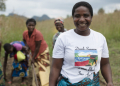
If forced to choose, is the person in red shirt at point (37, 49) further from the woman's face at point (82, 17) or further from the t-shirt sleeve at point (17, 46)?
the woman's face at point (82, 17)

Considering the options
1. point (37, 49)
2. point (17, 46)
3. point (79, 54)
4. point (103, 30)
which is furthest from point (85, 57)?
point (103, 30)

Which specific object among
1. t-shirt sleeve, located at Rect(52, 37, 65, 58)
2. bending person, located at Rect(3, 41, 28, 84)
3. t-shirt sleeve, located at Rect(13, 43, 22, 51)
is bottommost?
bending person, located at Rect(3, 41, 28, 84)

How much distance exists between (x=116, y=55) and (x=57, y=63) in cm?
448

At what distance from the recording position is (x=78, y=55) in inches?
51.8

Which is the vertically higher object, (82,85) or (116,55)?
(82,85)

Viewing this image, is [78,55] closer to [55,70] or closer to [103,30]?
[55,70]

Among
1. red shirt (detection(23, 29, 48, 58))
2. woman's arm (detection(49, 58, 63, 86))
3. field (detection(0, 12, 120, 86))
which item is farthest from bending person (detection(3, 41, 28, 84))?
woman's arm (detection(49, 58, 63, 86))

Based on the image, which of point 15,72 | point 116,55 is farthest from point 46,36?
point 15,72

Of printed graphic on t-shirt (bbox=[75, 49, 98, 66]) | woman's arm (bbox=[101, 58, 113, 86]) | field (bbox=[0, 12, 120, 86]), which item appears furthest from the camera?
field (bbox=[0, 12, 120, 86])

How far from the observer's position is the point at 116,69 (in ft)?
13.7

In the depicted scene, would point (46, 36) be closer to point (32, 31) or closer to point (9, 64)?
point (9, 64)

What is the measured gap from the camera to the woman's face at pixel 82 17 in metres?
1.37

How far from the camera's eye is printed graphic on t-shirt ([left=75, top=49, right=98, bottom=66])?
4.31 ft

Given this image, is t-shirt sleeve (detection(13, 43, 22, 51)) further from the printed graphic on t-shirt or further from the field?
the printed graphic on t-shirt
